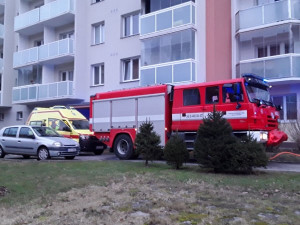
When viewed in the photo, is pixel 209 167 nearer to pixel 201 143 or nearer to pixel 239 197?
pixel 201 143

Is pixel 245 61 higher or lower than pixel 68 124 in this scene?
higher

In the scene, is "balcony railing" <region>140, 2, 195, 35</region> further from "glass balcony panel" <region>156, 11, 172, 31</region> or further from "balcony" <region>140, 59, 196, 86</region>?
"balcony" <region>140, 59, 196, 86</region>

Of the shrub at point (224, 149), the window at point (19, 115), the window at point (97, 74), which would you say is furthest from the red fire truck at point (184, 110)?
the window at point (19, 115)

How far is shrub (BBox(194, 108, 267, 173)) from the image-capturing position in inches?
371

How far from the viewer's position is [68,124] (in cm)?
1898

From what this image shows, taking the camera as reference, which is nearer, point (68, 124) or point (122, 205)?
point (122, 205)

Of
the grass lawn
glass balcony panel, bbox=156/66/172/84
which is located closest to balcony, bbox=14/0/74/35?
glass balcony panel, bbox=156/66/172/84

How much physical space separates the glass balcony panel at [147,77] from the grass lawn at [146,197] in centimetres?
1076

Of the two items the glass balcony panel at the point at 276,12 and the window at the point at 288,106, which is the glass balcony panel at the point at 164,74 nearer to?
the glass balcony panel at the point at 276,12

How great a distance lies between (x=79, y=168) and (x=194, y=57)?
425 inches

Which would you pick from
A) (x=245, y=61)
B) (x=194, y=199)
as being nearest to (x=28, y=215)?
(x=194, y=199)

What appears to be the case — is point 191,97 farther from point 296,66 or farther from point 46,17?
point 46,17

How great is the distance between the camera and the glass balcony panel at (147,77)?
20.9 metres

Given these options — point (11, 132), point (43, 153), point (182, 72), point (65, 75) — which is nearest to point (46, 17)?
point (65, 75)
